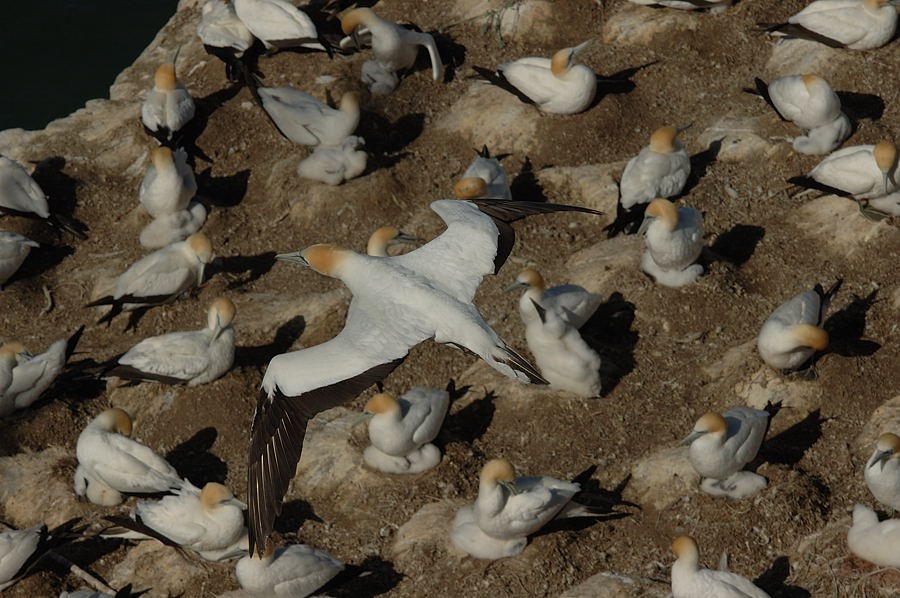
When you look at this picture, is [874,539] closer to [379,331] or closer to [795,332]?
[795,332]

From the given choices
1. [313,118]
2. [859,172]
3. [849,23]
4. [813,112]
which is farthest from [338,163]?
[849,23]

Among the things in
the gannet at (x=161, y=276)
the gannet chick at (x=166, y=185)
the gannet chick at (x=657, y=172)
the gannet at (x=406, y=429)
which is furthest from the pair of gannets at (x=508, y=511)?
the gannet chick at (x=166, y=185)

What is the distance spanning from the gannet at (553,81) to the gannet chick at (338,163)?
165 cm

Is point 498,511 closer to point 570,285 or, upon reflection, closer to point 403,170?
point 570,285

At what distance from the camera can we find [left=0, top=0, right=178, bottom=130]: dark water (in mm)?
19016

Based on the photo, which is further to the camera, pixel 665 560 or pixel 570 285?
pixel 570 285

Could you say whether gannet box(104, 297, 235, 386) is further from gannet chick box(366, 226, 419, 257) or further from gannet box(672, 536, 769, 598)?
gannet box(672, 536, 769, 598)

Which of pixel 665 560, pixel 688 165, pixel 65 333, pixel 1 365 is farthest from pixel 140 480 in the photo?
pixel 688 165

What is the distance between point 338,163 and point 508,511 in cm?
468

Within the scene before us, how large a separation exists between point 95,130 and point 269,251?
10.0 ft

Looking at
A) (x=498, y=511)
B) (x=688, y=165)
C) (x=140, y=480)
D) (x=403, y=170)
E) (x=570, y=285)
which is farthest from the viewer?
(x=403, y=170)

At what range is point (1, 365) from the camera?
10.3 m

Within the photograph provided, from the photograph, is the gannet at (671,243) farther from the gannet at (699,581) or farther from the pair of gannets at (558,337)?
the gannet at (699,581)

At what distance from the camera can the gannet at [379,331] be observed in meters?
7.20
